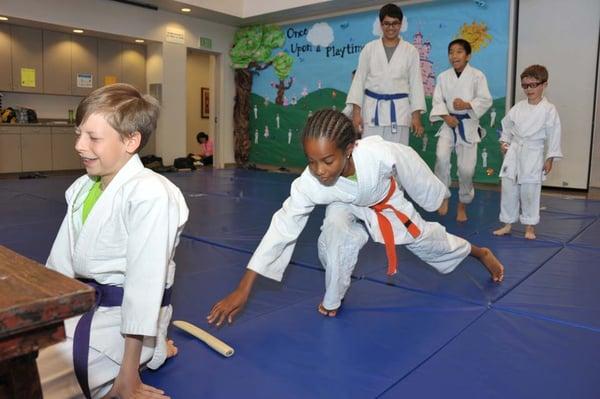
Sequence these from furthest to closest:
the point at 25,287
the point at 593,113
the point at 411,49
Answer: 1. the point at 593,113
2. the point at 411,49
3. the point at 25,287

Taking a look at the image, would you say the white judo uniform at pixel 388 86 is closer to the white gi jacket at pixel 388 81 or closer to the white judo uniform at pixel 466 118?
the white gi jacket at pixel 388 81

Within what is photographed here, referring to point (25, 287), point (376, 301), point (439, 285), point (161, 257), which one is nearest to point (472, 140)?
point (439, 285)

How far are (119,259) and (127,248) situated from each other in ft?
0.30

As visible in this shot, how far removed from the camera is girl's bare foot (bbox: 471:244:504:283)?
8.70 feet

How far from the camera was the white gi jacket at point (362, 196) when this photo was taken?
2094 mm

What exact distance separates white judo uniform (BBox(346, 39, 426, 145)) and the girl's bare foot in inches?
79.8

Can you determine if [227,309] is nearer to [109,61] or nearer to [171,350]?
[171,350]

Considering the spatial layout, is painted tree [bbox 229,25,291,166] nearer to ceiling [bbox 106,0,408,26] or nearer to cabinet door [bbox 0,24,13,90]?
ceiling [bbox 106,0,408,26]

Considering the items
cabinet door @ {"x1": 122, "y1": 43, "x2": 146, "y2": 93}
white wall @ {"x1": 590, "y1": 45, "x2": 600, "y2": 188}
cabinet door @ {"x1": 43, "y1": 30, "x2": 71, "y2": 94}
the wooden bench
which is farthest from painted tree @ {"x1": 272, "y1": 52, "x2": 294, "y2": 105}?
A: the wooden bench

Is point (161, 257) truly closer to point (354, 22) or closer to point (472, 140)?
point (472, 140)

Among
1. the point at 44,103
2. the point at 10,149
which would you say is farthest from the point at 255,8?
the point at 10,149

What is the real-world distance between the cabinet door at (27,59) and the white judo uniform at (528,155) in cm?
757

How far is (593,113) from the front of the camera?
21.5 feet

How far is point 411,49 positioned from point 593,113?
350cm
